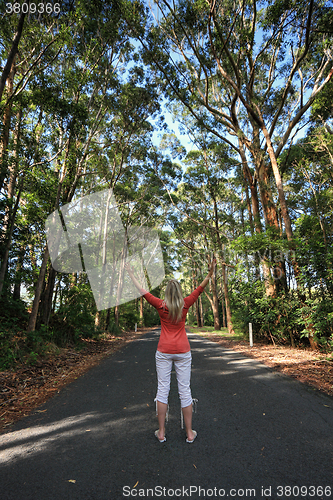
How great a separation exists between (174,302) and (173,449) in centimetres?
160

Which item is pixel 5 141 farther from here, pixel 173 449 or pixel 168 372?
pixel 173 449

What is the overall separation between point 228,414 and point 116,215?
1882 cm

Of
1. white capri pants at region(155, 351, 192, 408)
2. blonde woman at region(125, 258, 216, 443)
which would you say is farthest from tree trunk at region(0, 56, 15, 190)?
white capri pants at region(155, 351, 192, 408)

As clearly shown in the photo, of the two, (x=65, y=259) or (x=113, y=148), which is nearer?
(x=65, y=259)

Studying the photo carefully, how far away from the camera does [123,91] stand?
1304cm

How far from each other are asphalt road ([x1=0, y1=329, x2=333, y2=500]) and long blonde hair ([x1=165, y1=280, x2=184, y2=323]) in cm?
144

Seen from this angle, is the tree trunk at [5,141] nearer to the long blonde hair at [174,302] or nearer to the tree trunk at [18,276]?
the tree trunk at [18,276]

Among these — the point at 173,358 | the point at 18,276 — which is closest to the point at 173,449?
the point at 173,358

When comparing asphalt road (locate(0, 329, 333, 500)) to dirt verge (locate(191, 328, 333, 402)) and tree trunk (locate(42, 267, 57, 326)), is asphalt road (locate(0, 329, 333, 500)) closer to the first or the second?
dirt verge (locate(191, 328, 333, 402))

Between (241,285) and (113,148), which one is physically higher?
(113,148)

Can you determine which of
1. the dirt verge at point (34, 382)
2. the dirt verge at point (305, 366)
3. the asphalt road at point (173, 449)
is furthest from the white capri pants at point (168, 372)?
the dirt verge at point (305, 366)

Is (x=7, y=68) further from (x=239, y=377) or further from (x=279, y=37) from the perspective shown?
(x=279, y=37)

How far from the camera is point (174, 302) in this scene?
10.1 feet

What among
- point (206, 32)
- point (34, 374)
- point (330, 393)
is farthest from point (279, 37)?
point (34, 374)
